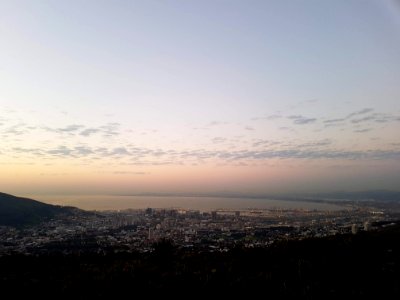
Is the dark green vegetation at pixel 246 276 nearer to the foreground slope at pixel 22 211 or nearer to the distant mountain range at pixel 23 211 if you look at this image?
the distant mountain range at pixel 23 211

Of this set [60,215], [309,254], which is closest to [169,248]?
[309,254]

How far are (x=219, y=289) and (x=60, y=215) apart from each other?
67.7m

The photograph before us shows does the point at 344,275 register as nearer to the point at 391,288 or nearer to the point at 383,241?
the point at 391,288

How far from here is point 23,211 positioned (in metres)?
64.8

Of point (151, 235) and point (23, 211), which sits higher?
point (23, 211)

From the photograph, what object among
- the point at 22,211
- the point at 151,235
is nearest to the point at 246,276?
the point at 151,235

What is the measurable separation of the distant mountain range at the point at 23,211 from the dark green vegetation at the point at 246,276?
47990 mm

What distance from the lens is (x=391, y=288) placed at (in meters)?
7.30

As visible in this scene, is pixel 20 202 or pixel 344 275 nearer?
pixel 344 275

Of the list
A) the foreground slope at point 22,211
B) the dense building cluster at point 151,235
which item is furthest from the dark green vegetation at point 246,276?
the foreground slope at point 22,211

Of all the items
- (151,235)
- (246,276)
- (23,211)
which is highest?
(23,211)

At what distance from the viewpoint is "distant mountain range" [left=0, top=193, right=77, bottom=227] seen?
56816 mm

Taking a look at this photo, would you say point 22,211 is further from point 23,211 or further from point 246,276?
point 246,276

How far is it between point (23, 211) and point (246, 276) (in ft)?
213
